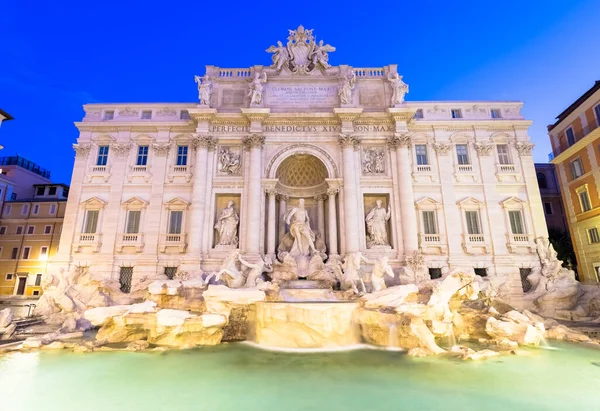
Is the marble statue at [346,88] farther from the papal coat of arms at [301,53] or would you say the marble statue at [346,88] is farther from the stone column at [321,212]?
the stone column at [321,212]

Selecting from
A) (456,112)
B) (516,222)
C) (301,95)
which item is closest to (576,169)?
(516,222)

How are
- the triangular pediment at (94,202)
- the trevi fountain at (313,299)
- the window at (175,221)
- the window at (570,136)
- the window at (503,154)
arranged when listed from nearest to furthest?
1. the trevi fountain at (313,299)
2. the window at (175,221)
3. the triangular pediment at (94,202)
4. the window at (503,154)
5. the window at (570,136)

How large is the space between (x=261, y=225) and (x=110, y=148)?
37.6 feet

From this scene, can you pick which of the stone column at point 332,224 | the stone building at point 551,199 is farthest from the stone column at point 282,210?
the stone building at point 551,199

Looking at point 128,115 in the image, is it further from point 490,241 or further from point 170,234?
point 490,241

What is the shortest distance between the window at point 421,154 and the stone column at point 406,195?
955 mm

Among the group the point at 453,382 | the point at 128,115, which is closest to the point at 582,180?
the point at 453,382

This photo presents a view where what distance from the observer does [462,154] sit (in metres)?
20.5

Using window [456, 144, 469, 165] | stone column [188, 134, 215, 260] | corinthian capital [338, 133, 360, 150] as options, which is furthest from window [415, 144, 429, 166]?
stone column [188, 134, 215, 260]

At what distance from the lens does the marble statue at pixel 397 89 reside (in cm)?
2009

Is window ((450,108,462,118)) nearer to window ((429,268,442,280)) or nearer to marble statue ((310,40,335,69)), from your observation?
marble statue ((310,40,335,69))

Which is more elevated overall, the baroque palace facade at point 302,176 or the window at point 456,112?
the window at point 456,112

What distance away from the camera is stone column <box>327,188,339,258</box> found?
60.7ft

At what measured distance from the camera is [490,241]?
1880 centimetres
